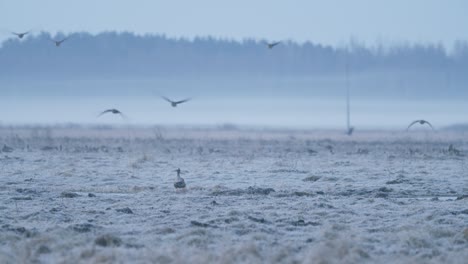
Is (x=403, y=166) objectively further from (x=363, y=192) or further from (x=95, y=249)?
(x=95, y=249)

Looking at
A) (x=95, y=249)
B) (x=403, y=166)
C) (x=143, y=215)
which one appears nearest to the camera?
(x=95, y=249)

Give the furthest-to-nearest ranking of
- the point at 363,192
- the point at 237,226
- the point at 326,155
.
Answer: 1. the point at 326,155
2. the point at 363,192
3. the point at 237,226

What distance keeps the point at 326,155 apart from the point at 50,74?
166 metres

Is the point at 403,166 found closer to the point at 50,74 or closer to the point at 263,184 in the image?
the point at 263,184

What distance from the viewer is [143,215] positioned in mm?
16812

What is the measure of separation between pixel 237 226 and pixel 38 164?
17936 mm

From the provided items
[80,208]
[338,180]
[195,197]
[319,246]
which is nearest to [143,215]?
[80,208]

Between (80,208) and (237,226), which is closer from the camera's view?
(237,226)

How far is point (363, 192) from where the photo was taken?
71.1ft

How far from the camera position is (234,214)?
54.3ft

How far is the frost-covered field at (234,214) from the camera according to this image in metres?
12.7

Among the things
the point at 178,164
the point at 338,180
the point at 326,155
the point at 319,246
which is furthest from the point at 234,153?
the point at 319,246

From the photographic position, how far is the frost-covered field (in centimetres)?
1272

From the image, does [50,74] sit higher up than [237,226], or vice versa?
[50,74]
